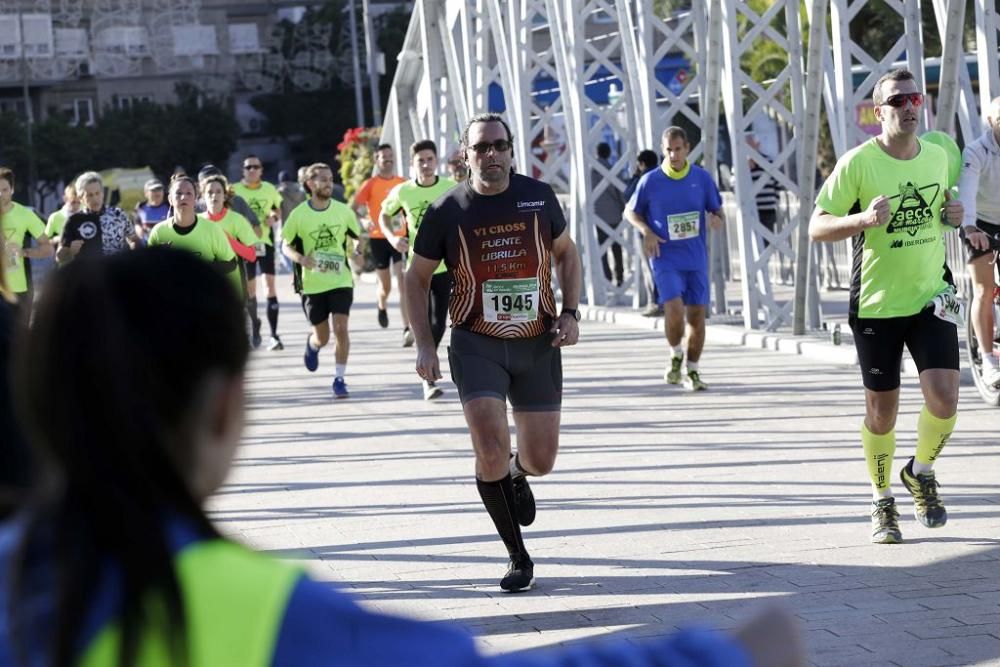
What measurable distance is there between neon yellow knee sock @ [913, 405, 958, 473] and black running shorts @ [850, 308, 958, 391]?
206mm

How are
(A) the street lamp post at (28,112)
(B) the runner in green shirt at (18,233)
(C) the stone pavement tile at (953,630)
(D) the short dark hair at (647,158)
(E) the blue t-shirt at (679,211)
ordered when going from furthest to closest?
1. (A) the street lamp post at (28,112)
2. (D) the short dark hair at (647,158)
3. (B) the runner in green shirt at (18,233)
4. (E) the blue t-shirt at (679,211)
5. (C) the stone pavement tile at (953,630)

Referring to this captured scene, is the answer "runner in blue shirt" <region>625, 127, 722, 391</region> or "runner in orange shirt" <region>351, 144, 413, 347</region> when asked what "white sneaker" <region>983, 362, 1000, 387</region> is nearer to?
"runner in blue shirt" <region>625, 127, 722, 391</region>

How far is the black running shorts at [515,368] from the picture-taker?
7.29 meters

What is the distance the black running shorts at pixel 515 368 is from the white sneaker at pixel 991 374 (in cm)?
492

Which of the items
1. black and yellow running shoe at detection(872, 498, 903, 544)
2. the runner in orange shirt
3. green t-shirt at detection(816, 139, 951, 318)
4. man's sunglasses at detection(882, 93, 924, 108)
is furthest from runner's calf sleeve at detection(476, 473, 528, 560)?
the runner in orange shirt

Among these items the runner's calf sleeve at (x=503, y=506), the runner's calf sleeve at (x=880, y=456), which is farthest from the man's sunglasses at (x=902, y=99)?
the runner's calf sleeve at (x=503, y=506)

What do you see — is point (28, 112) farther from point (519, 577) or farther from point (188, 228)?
point (519, 577)

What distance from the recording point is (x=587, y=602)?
6.76m

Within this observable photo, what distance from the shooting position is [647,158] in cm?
1902

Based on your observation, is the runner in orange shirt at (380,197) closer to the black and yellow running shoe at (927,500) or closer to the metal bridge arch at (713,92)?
the metal bridge arch at (713,92)

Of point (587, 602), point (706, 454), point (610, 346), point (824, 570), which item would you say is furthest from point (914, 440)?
point (610, 346)

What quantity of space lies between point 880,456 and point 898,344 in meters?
0.48

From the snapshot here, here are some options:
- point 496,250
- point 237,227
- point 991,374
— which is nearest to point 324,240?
point 237,227

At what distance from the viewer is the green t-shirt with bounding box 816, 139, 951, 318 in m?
7.38
